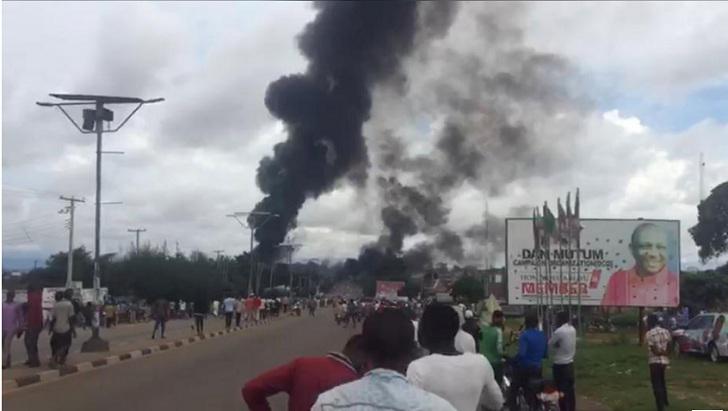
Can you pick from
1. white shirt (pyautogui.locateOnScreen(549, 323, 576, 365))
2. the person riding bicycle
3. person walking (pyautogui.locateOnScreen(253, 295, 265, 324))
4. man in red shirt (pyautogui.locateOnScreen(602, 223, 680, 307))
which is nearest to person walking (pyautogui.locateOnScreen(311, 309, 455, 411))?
the person riding bicycle

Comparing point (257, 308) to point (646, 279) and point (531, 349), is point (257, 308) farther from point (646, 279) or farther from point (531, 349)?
point (531, 349)

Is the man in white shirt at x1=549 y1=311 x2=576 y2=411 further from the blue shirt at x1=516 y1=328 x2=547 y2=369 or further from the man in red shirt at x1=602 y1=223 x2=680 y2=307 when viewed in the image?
the man in red shirt at x1=602 y1=223 x2=680 y2=307

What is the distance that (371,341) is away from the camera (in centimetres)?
375

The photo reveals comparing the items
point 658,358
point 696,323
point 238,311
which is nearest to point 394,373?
point 658,358

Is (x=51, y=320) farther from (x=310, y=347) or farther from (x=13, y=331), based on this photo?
(x=310, y=347)

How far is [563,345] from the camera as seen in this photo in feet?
41.7

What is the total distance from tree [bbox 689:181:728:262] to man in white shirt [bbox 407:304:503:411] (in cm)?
6929

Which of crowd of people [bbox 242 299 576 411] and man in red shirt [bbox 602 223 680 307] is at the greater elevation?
man in red shirt [bbox 602 223 680 307]

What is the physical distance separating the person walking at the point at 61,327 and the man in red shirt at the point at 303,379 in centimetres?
1495

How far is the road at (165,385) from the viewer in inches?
556

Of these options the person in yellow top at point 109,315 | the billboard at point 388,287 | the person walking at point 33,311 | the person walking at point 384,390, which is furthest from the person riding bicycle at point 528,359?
the billboard at point 388,287

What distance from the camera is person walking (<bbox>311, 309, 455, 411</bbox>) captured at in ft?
10.6

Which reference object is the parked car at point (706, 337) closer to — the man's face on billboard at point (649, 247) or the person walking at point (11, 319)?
the man's face on billboard at point (649, 247)

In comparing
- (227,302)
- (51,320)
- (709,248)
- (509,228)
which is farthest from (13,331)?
(709,248)
